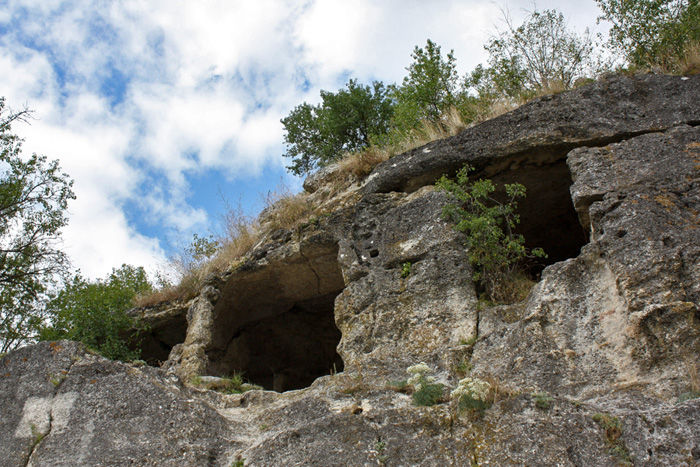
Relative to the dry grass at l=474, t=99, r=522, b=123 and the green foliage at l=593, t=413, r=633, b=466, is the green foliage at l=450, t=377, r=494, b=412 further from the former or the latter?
the dry grass at l=474, t=99, r=522, b=123

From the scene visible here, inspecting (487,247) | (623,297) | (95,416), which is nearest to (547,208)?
(487,247)

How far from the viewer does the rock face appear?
4.56 meters

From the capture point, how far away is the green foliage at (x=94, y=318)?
9.16 metres

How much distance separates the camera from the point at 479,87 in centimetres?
1128

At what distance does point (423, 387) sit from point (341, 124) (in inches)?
381

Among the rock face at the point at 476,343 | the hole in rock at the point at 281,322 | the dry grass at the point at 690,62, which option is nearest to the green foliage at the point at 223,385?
the rock face at the point at 476,343

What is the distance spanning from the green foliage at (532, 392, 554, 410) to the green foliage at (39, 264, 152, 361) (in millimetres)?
6329

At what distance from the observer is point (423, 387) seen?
529 centimetres

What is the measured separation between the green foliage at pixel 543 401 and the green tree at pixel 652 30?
232 inches

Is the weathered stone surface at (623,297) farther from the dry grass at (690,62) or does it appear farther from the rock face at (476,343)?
the dry grass at (690,62)

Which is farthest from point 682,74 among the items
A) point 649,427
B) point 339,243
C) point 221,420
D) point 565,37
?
point 221,420

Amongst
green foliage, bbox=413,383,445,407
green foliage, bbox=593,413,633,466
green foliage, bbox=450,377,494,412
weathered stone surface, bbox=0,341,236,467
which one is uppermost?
weathered stone surface, bbox=0,341,236,467

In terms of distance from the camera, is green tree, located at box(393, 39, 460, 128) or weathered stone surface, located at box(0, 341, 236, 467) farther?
green tree, located at box(393, 39, 460, 128)

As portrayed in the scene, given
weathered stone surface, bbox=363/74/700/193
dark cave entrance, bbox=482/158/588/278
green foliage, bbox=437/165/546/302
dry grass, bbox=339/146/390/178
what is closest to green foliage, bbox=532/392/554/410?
green foliage, bbox=437/165/546/302
